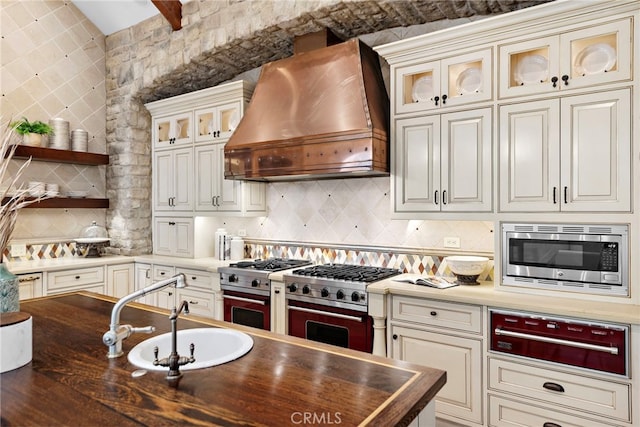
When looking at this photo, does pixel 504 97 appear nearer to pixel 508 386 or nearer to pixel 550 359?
pixel 550 359

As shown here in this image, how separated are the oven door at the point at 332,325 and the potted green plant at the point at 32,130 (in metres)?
3.23

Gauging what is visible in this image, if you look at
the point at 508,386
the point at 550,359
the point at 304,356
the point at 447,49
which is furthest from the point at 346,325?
the point at 447,49

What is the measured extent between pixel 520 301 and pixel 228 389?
74.0 inches

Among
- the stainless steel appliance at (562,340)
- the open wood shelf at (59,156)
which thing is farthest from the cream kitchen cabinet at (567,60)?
the open wood shelf at (59,156)

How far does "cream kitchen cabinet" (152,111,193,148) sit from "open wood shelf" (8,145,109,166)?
0.69 meters

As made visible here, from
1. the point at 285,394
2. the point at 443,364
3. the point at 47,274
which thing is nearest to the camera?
the point at 285,394

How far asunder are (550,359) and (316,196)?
240 cm

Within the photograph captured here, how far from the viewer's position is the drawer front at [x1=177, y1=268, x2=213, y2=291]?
3.92 metres

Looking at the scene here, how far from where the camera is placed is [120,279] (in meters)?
4.53

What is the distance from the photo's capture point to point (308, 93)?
11.1 feet

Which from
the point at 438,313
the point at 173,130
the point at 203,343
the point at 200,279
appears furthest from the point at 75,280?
the point at 438,313

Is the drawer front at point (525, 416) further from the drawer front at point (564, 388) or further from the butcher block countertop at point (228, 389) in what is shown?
the butcher block countertop at point (228, 389)

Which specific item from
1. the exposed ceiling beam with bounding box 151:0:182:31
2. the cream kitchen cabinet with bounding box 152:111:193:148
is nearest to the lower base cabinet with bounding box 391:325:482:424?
the cream kitchen cabinet with bounding box 152:111:193:148

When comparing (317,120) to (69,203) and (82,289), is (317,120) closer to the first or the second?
(82,289)
